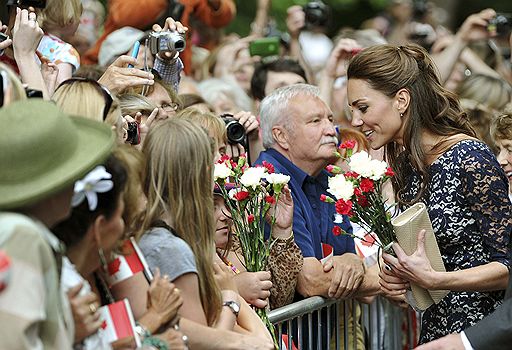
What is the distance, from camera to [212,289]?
4.38 m

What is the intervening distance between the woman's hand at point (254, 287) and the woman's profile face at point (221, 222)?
24 cm

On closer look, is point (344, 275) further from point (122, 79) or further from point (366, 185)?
point (122, 79)

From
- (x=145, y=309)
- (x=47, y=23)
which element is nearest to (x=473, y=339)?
(x=145, y=309)

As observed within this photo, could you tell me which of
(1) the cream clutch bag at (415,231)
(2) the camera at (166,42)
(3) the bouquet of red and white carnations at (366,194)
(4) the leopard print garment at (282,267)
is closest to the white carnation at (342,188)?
(3) the bouquet of red and white carnations at (366,194)

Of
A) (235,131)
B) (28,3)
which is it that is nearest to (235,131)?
(235,131)

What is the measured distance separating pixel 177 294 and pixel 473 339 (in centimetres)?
137

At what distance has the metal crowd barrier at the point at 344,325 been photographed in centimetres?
572

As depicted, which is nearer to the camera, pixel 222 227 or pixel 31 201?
pixel 31 201

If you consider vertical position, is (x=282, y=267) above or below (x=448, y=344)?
below

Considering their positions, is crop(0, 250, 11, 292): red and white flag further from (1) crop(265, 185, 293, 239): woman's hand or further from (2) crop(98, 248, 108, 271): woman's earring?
(1) crop(265, 185, 293, 239): woman's hand

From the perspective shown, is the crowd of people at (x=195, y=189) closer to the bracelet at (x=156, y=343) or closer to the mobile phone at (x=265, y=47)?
the bracelet at (x=156, y=343)

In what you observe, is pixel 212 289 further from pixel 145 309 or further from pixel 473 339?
pixel 473 339

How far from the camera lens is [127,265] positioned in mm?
4078

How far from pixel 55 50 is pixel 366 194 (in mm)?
2061
